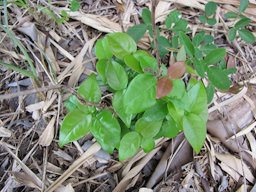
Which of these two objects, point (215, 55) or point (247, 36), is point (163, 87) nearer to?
point (215, 55)

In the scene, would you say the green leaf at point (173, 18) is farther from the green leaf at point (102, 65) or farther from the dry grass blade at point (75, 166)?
the dry grass blade at point (75, 166)

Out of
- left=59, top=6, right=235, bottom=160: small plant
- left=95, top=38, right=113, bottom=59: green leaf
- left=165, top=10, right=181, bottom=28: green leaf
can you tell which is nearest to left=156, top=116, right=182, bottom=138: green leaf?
left=59, top=6, right=235, bottom=160: small plant

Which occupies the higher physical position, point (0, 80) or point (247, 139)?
point (0, 80)

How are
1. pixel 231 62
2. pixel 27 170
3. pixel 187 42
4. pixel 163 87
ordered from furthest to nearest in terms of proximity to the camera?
pixel 231 62 → pixel 27 170 → pixel 187 42 → pixel 163 87

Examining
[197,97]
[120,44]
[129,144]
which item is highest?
[120,44]

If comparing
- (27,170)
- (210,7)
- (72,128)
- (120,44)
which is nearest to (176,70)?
(120,44)

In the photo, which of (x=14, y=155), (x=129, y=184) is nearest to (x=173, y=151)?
(x=129, y=184)

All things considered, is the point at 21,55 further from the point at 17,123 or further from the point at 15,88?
the point at 17,123
